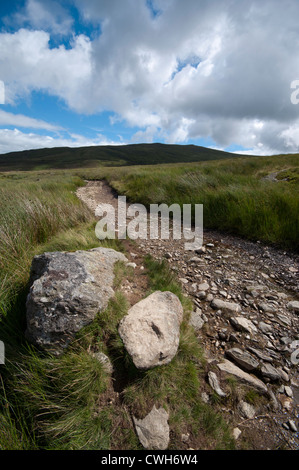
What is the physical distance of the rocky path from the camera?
173 centimetres

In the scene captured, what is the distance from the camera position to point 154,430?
155 cm

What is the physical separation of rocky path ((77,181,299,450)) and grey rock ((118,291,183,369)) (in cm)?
48

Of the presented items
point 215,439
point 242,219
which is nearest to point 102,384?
point 215,439

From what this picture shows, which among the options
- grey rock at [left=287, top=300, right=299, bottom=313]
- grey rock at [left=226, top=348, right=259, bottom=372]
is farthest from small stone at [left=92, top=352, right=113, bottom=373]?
grey rock at [left=287, top=300, right=299, bottom=313]

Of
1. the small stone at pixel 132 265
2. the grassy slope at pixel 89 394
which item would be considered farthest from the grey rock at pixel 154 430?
the small stone at pixel 132 265

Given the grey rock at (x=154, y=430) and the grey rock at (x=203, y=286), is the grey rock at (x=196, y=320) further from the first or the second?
the grey rock at (x=154, y=430)

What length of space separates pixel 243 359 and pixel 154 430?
123 centimetres

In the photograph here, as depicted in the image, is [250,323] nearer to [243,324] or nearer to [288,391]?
[243,324]

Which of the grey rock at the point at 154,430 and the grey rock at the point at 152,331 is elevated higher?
the grey rock at the point at 152,331

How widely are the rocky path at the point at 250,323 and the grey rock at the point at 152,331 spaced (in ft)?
1.58

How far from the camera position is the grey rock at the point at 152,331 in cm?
187

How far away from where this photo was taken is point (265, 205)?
5344mm

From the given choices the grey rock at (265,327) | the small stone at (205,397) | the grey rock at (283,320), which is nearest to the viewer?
the small stone at (205,397)
